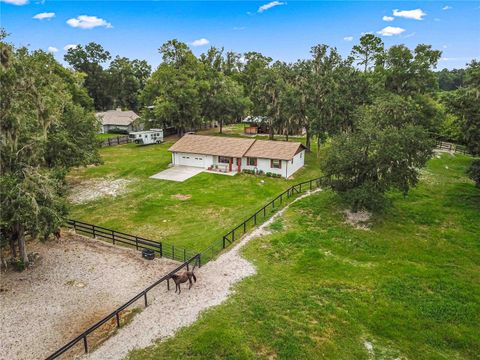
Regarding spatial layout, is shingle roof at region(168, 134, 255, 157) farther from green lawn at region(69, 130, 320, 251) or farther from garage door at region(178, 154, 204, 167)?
green lawn at region(69, 130, 320, 251)

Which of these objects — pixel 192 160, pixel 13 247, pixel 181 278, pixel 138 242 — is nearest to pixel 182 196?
→ pixel 192 160

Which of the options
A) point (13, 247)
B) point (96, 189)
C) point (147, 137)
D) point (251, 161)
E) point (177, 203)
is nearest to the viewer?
point (13, 247)

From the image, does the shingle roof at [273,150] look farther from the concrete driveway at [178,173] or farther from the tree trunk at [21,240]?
the tree trunk at [21,240]

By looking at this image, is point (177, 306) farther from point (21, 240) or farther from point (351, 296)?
point (21, 240)

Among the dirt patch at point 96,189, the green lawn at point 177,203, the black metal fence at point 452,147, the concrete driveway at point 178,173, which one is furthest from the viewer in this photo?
the black metal fence at point 452,147

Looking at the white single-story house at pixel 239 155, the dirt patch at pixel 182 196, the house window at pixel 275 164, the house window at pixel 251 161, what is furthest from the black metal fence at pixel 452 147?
the dirt patch at pixel 182 196

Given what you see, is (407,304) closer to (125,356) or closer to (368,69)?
(125,356)

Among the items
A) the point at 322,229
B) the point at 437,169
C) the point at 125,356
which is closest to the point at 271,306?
the point at 125,356

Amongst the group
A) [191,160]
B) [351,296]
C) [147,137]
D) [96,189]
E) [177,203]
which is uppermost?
[147,137]

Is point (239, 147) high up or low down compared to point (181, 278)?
up
